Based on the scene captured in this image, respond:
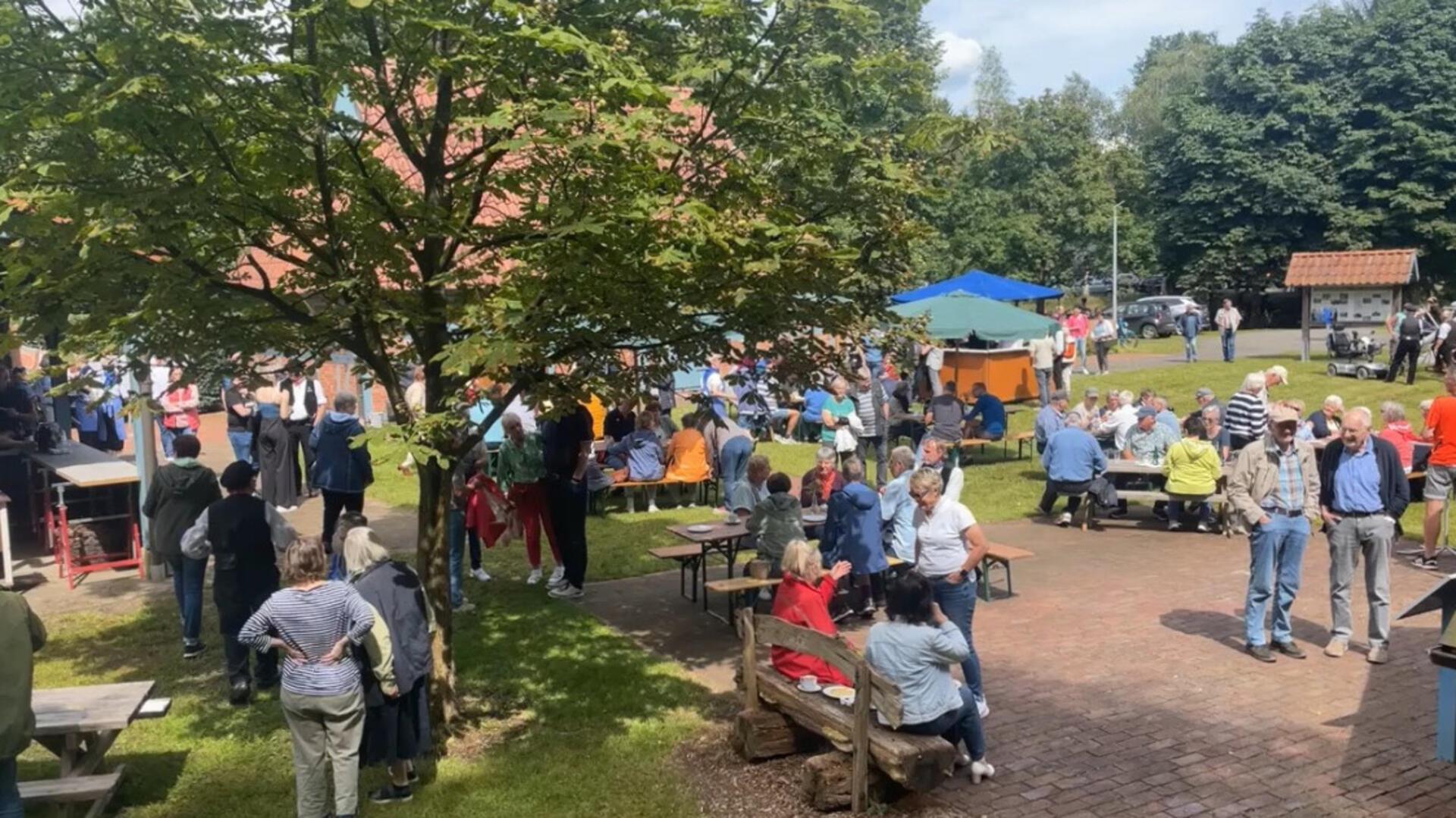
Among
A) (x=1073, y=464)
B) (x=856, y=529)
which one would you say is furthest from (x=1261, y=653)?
(x=1073, y=464)

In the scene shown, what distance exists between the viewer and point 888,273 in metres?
6.69

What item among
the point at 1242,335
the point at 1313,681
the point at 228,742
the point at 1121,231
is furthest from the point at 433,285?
the point at 1121,231

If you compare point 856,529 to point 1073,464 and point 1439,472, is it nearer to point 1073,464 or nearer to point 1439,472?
point 1073,464

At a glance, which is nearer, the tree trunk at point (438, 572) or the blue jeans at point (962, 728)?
the blue jeans at point (962, 728)

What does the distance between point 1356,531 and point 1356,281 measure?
17432mm

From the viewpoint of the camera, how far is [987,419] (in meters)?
17.9

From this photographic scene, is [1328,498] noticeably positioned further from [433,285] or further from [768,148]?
[433,285]

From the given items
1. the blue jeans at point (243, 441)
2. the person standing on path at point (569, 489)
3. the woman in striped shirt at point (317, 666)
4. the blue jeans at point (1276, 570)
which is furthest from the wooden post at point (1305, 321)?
the woman in striped shirt at point (317, 666)

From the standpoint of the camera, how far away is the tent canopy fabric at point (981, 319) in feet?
62.5

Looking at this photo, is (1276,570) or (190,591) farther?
(190,591)

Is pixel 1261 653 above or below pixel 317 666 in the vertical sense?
below

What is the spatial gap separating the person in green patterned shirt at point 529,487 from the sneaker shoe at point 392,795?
420cm

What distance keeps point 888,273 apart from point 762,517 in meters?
3.05

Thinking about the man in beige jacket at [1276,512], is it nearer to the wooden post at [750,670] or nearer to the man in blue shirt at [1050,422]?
the wooden post at [750,670]
